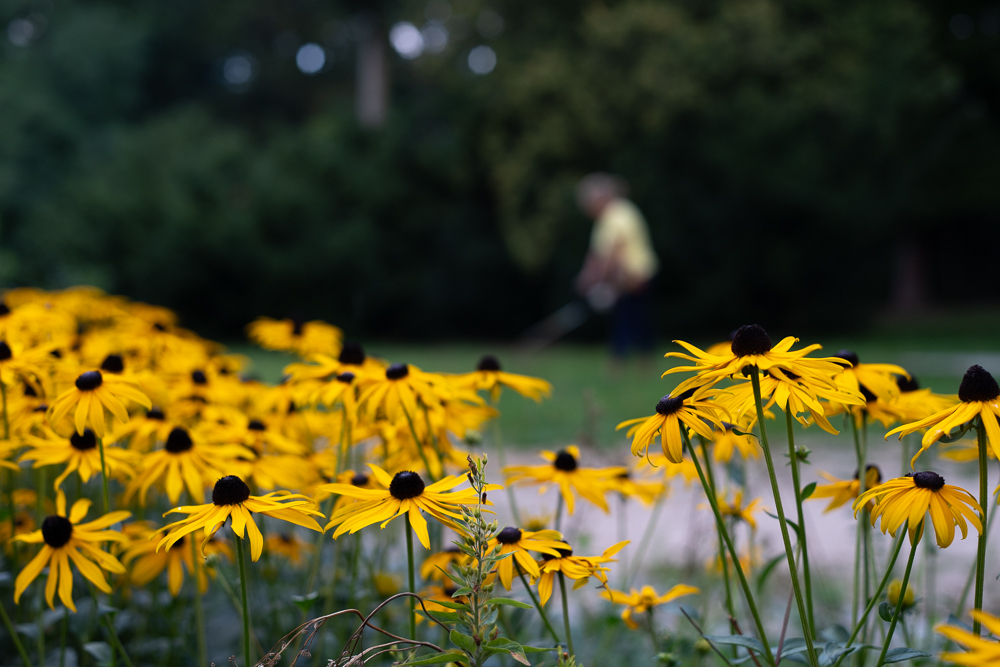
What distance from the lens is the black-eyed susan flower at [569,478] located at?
4.84 ft

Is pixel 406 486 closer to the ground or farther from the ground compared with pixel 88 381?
closer to the ground

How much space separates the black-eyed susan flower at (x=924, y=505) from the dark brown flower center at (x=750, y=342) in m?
0.21

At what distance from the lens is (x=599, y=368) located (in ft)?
33.9

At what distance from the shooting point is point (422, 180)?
16.4 meters

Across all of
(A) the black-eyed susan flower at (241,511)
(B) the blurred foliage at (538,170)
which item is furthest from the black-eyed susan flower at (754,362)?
(B) the blurred foliage at (538,170)

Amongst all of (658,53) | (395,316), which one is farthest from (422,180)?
(658,53)

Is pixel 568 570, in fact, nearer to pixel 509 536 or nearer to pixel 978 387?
pixel 509 536

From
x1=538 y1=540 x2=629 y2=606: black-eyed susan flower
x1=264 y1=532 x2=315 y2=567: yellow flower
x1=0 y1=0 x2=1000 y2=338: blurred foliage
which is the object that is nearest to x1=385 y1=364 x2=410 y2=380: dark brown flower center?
x1=538 y1=540 x2=629 y2=606: black-eyed susan flower

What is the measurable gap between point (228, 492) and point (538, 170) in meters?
13.8

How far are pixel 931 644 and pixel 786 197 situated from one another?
11.9 metres

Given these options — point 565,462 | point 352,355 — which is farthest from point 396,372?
point 565,462

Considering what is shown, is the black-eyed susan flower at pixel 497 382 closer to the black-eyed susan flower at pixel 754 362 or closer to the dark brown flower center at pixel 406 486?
the dark brown flower center at pixel 406 486

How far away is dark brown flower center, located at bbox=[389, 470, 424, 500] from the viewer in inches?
44.3

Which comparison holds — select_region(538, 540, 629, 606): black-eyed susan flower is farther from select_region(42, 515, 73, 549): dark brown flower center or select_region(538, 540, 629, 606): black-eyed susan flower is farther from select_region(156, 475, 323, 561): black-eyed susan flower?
select_region(42, 515, 73, 549): dark brown flower center
